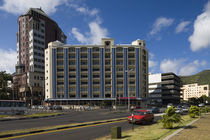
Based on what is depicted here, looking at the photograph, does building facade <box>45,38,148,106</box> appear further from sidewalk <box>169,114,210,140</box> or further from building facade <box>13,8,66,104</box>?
sidewalk <box>169,114,210,140</box>

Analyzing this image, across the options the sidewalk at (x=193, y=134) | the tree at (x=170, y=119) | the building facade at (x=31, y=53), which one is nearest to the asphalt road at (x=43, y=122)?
the tree at (x=170, y=119)

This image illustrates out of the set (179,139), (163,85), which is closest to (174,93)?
(163,85)

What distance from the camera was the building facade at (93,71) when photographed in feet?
284

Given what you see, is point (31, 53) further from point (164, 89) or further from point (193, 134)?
point (193, 134)

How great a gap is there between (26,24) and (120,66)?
67022mm

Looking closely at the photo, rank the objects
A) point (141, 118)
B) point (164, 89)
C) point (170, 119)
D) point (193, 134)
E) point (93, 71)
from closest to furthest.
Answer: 1. point (193, 134)
2. point (170, 119)
3. point (141, 118)
4. point (93, 71)
5. point (164, 89)

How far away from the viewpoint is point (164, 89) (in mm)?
129000

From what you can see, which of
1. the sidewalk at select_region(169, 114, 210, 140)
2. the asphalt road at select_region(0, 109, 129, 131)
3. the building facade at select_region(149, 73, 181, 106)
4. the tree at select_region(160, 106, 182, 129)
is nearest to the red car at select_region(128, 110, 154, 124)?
the tree at select_region(160, 106, 182, 129)

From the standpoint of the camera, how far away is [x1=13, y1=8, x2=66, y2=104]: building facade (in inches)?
3974

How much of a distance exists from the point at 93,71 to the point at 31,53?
145 ft

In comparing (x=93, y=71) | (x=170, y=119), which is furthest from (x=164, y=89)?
(x=170, y=119)

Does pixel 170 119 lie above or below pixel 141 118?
above

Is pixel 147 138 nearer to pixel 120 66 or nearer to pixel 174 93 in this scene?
pixel 120 66

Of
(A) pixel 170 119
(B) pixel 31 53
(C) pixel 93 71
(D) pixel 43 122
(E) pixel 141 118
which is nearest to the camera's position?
(A) pixel 170 119
